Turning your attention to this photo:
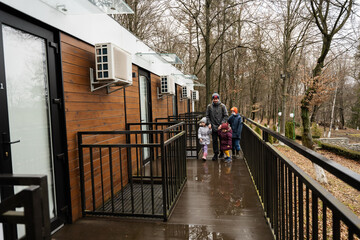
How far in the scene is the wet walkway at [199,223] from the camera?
8.96 feet

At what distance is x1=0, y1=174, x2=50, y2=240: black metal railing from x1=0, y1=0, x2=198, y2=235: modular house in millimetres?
1462

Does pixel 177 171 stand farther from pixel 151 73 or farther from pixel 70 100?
pixel 151 73

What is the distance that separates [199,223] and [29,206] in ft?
8.04

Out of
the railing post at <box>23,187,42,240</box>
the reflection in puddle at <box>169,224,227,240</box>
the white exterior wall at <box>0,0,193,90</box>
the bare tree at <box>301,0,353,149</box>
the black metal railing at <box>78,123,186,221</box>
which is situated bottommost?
the reflection in puddle at <box>169,224,227,240</box>

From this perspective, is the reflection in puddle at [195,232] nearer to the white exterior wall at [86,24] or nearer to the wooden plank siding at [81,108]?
the wooden plank siding at [81,108]

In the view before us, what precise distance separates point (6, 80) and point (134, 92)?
342cm

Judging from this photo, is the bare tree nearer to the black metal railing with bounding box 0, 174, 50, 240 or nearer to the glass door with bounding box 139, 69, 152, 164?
the glass door with bounding box 139, 69, 152, 164

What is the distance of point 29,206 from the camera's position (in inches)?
35.2

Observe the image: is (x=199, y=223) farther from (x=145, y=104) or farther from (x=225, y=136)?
(x=145, y=104)

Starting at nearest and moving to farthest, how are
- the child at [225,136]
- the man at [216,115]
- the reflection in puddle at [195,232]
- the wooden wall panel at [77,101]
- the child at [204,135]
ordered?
1. the reflection in puddle at [195,232]
2. the wooden wall panel at [77,101]
3. the child at [225,136]
4. the man at [216,115]
5. the child at [204,135]

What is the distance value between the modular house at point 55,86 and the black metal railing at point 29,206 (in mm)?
1462

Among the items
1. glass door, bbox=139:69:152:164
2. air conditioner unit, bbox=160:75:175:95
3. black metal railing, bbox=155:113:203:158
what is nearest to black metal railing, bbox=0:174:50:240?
black metal railing, bbox=155:113:203:158

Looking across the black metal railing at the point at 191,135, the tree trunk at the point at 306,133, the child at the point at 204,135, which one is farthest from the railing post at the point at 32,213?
the tree trunk at the point at 306,133

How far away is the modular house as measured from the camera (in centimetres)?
229
